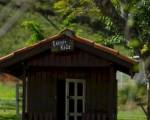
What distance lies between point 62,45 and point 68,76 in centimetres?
125

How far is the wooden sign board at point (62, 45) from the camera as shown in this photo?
50.2ft

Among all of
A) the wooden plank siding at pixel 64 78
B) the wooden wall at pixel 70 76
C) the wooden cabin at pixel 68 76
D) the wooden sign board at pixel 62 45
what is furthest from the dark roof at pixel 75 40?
the wooden plank siding at pixel 64 78

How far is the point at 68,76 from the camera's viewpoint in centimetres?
1631

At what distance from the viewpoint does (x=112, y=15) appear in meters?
7.37

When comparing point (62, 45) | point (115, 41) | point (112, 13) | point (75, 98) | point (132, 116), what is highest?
point (115, 41)

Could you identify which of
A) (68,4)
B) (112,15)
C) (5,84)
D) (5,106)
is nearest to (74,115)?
(68,4)

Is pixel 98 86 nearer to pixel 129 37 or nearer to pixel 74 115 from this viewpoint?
pixel 74 115

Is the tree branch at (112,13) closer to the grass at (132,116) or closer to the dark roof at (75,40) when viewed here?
the dark roof at (75,40)

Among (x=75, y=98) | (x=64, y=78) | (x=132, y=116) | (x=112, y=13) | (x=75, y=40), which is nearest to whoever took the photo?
(x=112, y=13)

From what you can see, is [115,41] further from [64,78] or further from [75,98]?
[75,98]

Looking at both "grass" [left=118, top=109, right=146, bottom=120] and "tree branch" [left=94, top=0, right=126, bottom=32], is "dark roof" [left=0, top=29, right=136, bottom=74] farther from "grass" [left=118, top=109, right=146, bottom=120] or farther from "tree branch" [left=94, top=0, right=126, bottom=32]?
"grass" [left=118, top=109, right=146, bottom=120]

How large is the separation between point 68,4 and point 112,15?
9.68 metres

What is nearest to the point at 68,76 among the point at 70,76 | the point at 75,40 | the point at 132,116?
the point at 70,76

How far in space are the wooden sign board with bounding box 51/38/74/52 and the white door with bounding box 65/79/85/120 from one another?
1.24m
